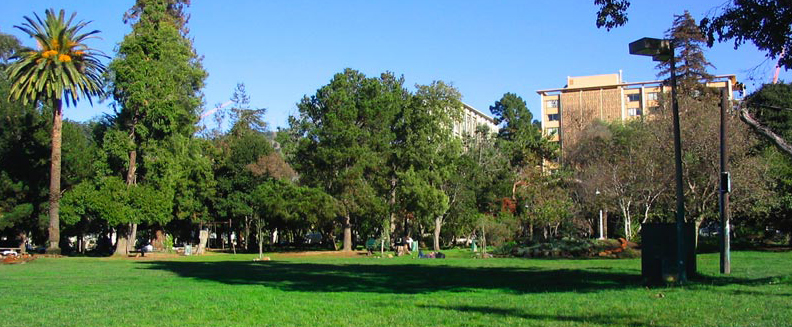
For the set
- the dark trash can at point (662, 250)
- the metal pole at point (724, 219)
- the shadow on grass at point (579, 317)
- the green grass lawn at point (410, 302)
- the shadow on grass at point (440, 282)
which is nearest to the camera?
the shadow on grass at point (579, 317)

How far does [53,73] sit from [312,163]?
63.3 ft

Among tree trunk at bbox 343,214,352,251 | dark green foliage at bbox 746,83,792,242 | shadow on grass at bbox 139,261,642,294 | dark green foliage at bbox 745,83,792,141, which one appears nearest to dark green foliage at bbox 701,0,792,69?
shadow on grass at bbox 139,261,642,294

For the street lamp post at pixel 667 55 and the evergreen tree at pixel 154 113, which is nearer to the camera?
the street lamp post at pixel 667 55

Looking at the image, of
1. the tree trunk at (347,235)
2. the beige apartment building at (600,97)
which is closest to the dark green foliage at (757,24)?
the tree trunk at (347,235)

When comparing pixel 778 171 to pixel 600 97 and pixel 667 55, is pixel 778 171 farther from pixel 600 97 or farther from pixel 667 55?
pixel 600 97

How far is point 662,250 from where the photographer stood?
17375mm

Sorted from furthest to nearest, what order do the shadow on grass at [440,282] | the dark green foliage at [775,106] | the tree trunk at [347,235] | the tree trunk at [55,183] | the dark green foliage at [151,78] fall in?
the tree trunk at [347,235] < the dark green foliage at [151,78] < the tree trunk at [55,183] < the dark green foliage at [775,106] < the shadow on grass at [440,282]

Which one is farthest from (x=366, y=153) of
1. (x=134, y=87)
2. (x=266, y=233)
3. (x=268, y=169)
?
(x=266, y=233)

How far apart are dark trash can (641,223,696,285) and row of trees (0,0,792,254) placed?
27001 mm

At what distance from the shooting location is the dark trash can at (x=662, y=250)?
679 inches

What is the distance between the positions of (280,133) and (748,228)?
156 feet

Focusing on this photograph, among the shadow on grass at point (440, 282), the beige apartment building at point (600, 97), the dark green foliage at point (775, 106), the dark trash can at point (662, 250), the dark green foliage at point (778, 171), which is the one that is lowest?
the shadow on grass at point (440, 282)

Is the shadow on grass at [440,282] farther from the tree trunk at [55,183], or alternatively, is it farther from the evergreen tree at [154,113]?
the evergreen tree at [154,113]

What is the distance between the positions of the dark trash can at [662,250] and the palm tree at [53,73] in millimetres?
41778
